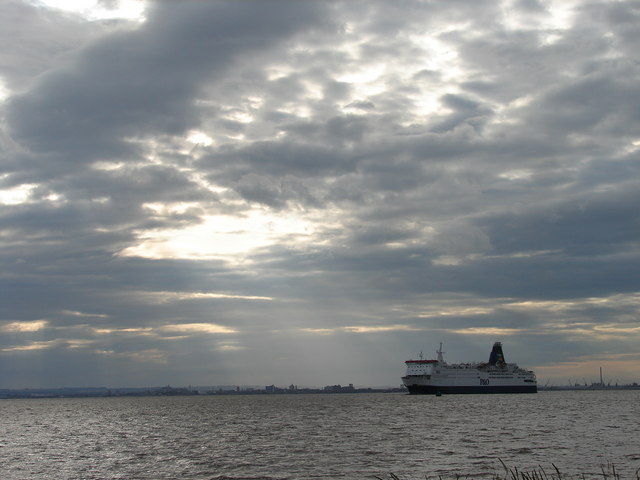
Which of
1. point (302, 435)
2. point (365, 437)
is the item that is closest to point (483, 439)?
point (365, 437)

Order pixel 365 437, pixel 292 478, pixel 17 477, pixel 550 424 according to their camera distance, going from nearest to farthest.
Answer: pixel 292 478 < pixel 17 477 < pixel 365 437 < pixel 550 424

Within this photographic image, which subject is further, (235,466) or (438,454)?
(438,454)

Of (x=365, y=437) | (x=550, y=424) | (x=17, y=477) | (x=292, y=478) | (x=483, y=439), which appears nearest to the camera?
(x=292, y=478)

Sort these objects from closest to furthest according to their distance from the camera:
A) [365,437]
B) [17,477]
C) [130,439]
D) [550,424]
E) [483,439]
Result: [17,477] < [483,439] < [365,437] < [130,439] < [550,424]

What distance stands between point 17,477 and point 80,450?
732 inches

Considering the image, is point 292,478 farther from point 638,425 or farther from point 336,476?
point 638,425

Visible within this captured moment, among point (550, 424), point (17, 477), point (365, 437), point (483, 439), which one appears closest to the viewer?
point (17, 477)

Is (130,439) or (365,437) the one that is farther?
(130,439)

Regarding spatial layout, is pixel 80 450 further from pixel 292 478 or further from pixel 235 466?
pixel 292 478

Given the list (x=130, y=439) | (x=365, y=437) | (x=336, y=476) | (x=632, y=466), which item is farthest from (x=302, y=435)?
(x=632, y=466)

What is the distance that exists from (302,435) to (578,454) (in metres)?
32.2

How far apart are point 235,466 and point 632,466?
2830 cm

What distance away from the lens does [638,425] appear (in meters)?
77.9

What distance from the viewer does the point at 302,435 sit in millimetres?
71812
